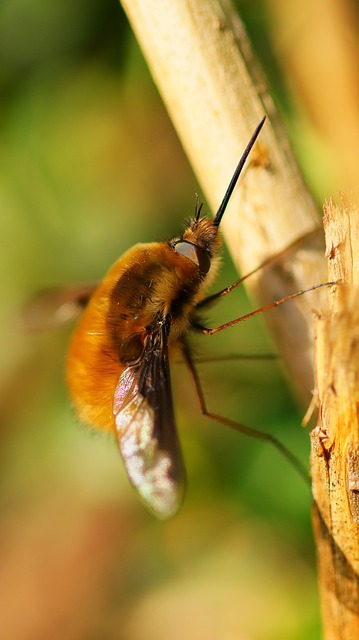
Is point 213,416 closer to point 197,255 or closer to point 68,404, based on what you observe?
point 197,255

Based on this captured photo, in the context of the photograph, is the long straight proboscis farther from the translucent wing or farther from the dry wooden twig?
the translucent wing

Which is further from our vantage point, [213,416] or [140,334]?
[213,416]

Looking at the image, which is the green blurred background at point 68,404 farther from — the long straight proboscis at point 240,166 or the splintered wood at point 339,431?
the splintered wood at point 339,431

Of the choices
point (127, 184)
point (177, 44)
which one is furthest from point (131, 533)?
point (177, 44)

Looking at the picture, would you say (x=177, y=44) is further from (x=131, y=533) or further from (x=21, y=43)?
(x=131, y=533)

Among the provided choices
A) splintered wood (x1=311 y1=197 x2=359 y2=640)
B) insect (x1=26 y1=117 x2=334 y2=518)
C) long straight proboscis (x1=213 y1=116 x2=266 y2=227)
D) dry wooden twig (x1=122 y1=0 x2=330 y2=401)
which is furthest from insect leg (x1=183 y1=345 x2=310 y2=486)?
splintered wood (x1=311 y1=197 x2=359 y2=640)

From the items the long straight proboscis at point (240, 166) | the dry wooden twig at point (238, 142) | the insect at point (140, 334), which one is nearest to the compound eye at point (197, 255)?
the insect at point (140, 334)


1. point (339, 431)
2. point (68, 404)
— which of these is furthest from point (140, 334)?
point (68, 404)
